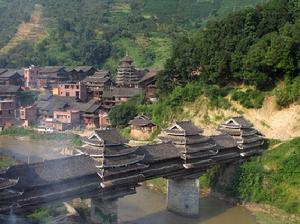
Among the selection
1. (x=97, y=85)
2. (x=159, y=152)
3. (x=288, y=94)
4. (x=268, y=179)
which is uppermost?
(x=288, y=94)

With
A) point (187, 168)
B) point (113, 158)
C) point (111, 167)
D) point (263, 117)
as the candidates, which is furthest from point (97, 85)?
point (111, 167)

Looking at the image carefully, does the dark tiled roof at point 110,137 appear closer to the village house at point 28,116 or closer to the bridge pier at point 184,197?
the bridge pier at point 184,197

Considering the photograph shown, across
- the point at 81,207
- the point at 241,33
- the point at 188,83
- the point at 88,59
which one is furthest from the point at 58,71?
the point at 81,207

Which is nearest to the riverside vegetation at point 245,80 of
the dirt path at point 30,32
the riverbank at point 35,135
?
the riverbank at point 35,135

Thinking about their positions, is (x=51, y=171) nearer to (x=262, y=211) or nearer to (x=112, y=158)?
(x=112, y=158)

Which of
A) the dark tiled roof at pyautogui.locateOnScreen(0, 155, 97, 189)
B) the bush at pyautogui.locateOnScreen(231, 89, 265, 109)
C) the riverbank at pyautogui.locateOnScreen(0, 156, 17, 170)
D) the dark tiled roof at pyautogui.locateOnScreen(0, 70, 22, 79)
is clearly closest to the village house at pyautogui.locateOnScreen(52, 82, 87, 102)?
the dark tiled roof at pyautogui.locateOnScreen(0, 70, 22, 79)

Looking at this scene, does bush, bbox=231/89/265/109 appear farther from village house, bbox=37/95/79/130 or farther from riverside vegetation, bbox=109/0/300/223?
village house, bbox=37/95/79/130
